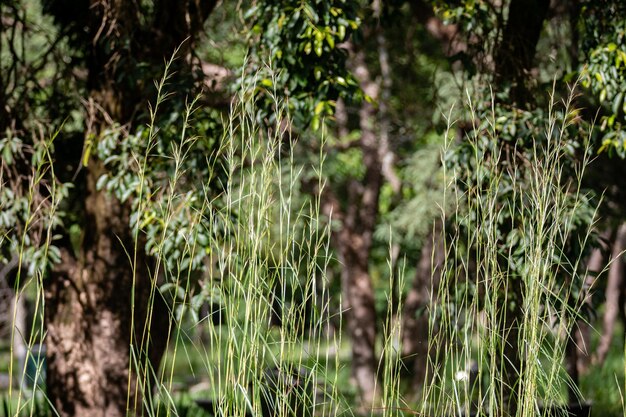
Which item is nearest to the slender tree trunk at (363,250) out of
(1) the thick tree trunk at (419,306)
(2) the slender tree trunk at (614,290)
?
(1) the thick tree trunk at (419,306)

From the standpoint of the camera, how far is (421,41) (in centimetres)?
960

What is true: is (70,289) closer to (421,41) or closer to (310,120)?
(310,120)

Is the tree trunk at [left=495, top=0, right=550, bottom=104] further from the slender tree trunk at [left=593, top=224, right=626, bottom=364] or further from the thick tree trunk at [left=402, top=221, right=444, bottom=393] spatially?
the slender tree trunk at [left=593, top=224, right=626, bottom=364]

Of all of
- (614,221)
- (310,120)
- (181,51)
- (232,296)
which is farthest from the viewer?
(614,221)

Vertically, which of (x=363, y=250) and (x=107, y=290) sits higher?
(x=107, y=290)

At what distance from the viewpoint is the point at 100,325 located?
382 centimetres

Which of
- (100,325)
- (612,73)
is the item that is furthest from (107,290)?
(612,73)

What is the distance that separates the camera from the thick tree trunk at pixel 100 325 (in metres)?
3.82

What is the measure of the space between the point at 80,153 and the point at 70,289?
751mm

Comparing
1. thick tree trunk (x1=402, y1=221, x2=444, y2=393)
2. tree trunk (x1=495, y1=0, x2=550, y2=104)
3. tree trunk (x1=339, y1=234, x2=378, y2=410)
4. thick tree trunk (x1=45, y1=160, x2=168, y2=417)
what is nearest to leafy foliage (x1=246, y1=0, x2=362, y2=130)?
tree trunk (x1=495, y1=0, x2=550, y2=104)

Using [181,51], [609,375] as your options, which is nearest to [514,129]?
[181,51]

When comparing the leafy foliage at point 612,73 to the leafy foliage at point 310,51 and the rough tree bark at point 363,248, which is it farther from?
the rough tree bark at point 363,248

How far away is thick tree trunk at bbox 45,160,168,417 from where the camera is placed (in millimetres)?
3816

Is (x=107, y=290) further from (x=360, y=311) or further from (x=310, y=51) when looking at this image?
(x=360, y=311)
